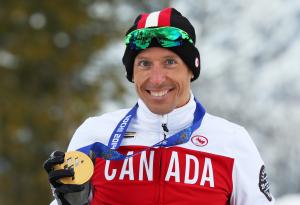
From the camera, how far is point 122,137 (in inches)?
158

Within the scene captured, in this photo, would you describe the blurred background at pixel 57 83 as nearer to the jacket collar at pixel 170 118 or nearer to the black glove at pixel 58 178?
the jacket collar at pixel 170 118

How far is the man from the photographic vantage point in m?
3.85

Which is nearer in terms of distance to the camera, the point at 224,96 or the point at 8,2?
the point at 8,2

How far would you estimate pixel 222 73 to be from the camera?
22.1m

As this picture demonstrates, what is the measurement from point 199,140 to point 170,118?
19cm

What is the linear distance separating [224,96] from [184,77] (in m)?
18.0

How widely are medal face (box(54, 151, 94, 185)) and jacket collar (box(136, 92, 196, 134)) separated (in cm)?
43

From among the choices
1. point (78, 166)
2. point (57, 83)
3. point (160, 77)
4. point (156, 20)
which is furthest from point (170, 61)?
point (57, 83)

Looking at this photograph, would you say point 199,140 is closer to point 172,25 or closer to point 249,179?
point 249,179

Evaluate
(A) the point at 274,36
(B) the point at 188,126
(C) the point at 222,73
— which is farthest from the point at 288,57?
(B) the point at 188,126

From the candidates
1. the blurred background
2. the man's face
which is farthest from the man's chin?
the blurred background

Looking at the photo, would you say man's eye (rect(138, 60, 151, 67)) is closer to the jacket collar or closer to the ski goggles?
the ski goggles

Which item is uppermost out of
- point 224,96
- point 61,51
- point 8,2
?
point 8,2

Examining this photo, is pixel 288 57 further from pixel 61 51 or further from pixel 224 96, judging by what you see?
pixel 61 51
